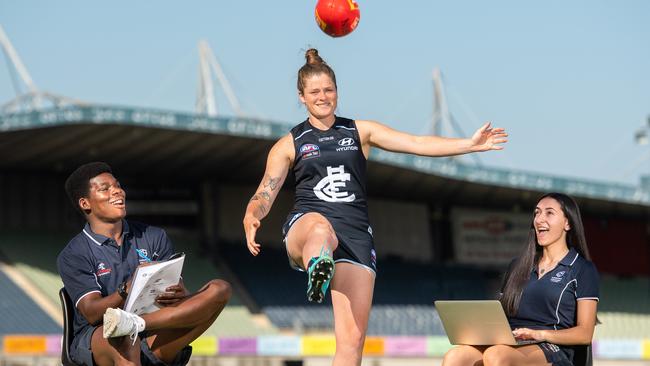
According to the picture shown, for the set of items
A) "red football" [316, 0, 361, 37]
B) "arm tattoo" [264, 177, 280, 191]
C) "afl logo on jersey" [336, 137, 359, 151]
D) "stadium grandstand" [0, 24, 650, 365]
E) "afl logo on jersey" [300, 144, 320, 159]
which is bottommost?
"stadium grandstand" [0, 24, 650, 365]

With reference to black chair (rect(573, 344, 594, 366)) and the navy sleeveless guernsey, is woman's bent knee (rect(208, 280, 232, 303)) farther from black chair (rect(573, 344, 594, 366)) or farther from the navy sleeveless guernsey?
black chair (rect(573, 344, 594, 366))

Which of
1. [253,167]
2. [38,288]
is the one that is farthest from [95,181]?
[253,167]

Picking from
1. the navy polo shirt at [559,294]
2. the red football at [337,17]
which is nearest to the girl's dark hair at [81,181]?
the red football at [337,17]

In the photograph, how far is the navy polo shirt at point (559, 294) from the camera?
7016 millimetres

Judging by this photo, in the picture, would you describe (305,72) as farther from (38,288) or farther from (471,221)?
(471,221)

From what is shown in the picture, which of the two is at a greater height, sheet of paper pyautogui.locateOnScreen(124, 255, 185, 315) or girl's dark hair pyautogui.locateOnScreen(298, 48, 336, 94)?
girl's dark hair pyautogui.locateOnScreen(298, 48, 336, 94)

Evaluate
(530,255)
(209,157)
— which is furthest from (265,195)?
(209,157)

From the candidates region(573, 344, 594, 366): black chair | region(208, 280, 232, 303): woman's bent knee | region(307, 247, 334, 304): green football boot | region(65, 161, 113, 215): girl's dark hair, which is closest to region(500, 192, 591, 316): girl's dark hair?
A: region(573, 344, 594, 366): black chair

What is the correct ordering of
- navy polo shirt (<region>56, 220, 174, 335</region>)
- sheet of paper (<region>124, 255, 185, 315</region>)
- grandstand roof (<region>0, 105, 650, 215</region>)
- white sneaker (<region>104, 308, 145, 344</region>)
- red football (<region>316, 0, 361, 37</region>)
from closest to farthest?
white sneaker (<region>104, 308, 145, 344</region>)
sheet of paper (<region>124, 255, 185, 315</region>)
navy polo shirt (<region>56, 220, 174, 335</region>)
red football (<region>316, 0, 361, 37</region>)
grandstand roof (<region>0, 105, 650, 215</region>)

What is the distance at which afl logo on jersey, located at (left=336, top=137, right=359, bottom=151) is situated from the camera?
7098 mm

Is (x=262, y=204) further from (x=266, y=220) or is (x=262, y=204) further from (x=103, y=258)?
(x=266, y=220)

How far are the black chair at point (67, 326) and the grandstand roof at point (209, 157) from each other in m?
18.4

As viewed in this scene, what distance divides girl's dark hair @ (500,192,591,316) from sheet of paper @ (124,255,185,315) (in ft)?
6.89

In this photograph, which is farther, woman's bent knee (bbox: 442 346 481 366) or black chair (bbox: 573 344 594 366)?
black chair (bbox: 573 344 594 366)
